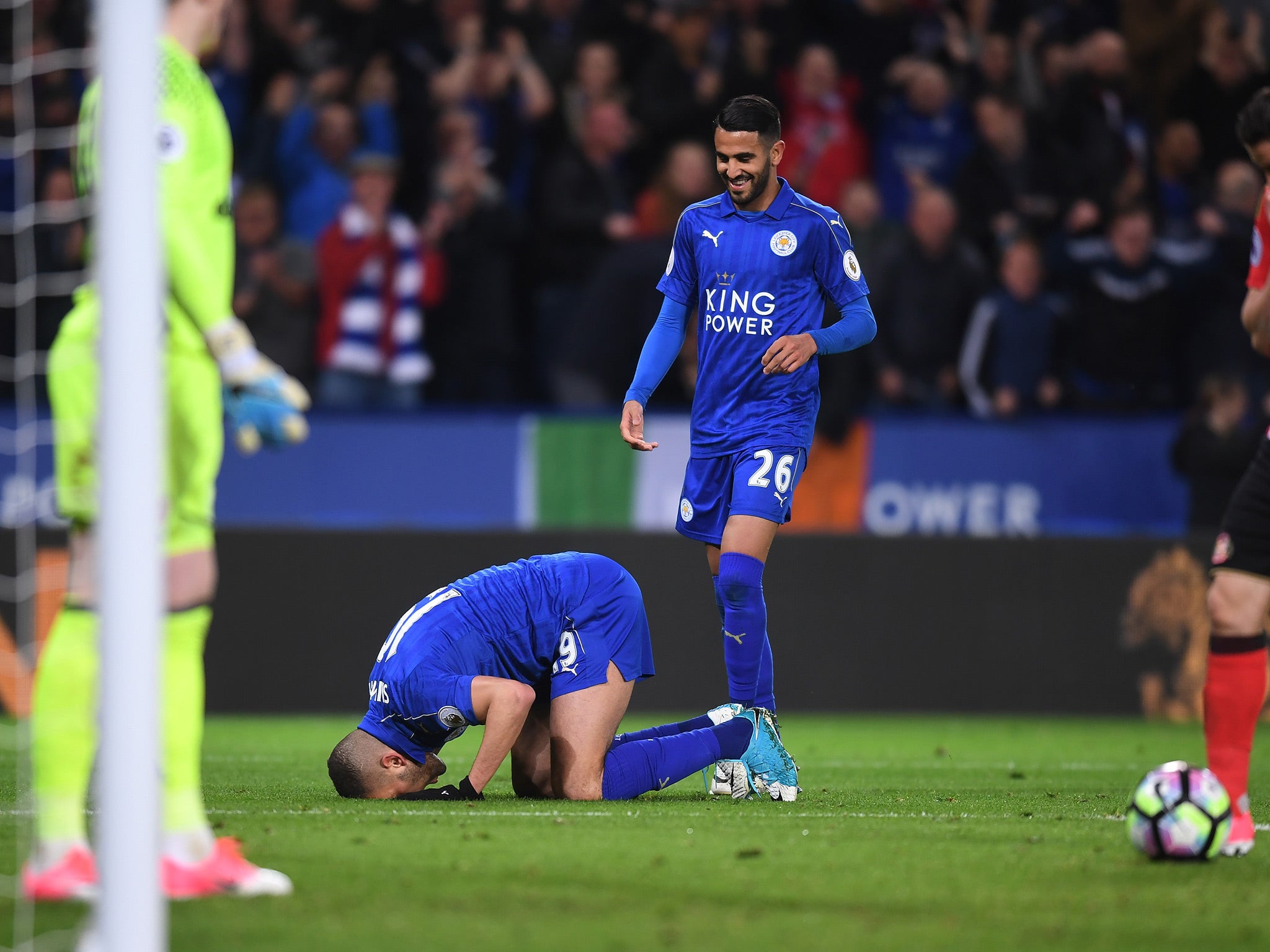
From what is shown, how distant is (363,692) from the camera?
1059 centimetres

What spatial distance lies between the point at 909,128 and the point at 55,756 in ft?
32.0

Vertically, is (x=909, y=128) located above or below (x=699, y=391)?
above

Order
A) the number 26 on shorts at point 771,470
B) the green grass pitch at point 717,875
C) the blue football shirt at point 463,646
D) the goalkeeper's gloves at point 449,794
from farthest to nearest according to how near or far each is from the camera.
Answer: the number 26 on shorts at point 771,470 → the goalkeeper's gloves at point 449,794 → the blue football shirt at point 463,646 → the green grass pitch at point 717,875

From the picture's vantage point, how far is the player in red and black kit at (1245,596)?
183 inches

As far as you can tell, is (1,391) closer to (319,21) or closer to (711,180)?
(319,21)

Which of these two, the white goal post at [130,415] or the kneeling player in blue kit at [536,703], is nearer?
the white goal post at [130,415]

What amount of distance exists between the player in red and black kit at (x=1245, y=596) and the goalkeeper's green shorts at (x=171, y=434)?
2.67m

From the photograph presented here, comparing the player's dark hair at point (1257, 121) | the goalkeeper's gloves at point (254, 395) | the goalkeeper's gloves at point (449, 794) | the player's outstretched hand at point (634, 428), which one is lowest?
the goalkeeper's gloves at point (449, 794)

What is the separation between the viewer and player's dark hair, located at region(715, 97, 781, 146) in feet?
20.5

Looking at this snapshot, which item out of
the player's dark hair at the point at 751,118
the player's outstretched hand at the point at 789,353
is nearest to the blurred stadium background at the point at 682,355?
the player's outstretched hand at the point at 789,353

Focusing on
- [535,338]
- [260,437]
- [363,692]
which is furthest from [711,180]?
[260,437]

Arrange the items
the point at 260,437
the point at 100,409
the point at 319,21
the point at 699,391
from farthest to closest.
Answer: the point at 319,21 < the point at 699,391 < the point at 260,437 < the point at 100,409

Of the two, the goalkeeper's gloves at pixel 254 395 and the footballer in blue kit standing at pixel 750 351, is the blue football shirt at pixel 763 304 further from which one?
the goalkeeper's gloves at pixel 254 395

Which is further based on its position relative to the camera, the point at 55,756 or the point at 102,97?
the point at 55,756
